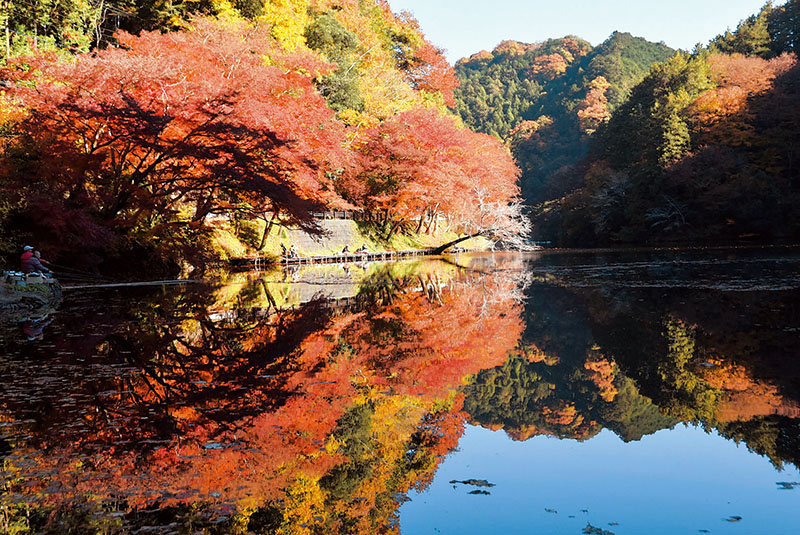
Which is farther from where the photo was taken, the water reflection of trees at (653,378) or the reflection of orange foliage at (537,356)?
the reflection of orange foliage at (537,356)

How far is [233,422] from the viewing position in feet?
11.0

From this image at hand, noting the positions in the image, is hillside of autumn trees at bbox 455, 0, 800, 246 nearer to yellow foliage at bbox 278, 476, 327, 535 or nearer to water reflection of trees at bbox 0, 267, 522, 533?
water reflection of trees at bbox 0, 267, 522, 533

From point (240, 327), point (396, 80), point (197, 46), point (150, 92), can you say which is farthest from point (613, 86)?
point (240, 327)

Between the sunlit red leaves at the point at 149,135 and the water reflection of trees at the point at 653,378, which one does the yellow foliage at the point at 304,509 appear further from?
the sunlit red leaves at the point at 149,135

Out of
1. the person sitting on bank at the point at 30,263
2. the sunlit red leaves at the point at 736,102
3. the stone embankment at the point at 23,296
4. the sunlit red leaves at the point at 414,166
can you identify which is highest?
the sunlit red leaves at the point at 736,102

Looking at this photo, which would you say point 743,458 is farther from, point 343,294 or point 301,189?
point 301,189

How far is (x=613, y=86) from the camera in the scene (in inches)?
2667

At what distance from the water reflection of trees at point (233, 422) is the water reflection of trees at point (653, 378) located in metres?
0.41

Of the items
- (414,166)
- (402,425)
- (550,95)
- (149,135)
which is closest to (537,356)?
(402,425)

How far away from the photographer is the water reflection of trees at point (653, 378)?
3254 mm

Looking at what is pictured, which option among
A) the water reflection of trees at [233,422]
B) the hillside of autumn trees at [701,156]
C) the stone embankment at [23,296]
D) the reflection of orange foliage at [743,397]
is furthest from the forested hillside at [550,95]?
the reflection of orange foliage at [743,397]

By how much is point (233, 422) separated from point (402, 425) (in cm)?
106

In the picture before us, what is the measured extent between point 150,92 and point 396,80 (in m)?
21.4

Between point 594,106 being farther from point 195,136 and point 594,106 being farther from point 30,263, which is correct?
point 30,263
